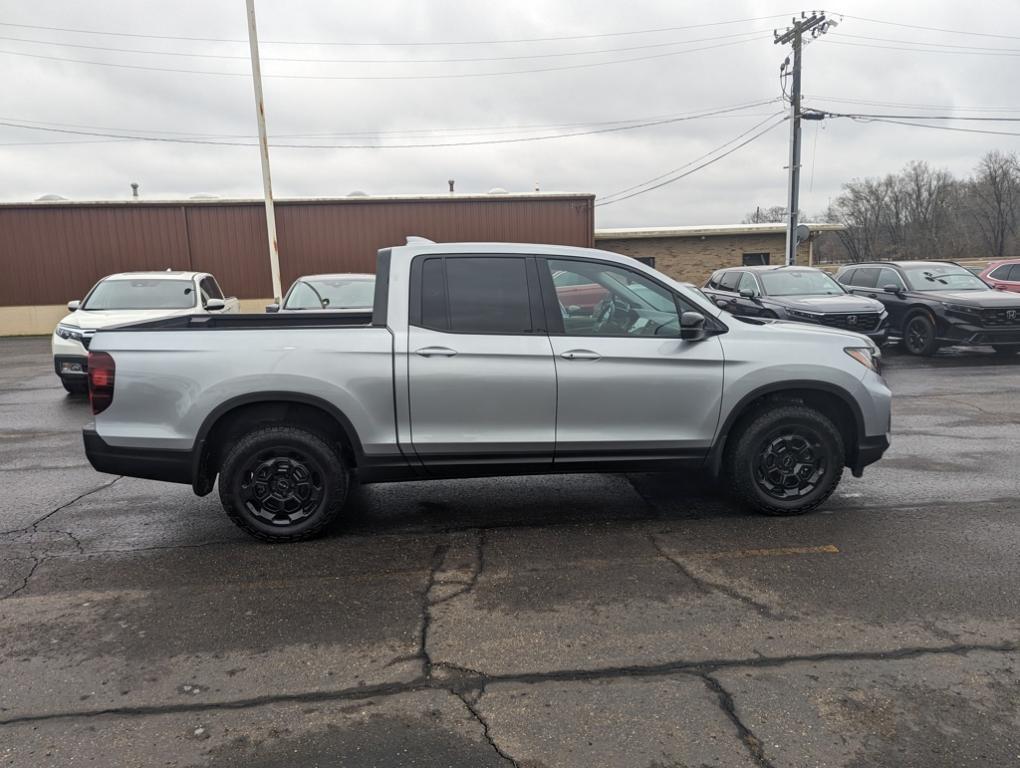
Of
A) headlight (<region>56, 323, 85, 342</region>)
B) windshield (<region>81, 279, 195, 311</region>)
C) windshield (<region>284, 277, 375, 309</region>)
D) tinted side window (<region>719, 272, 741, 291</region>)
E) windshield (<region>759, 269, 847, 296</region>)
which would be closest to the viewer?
headlight (<region>56, 323, 85, 342</region>)

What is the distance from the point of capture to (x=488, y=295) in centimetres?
455

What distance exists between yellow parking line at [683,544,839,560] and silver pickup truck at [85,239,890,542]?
543 millimetres

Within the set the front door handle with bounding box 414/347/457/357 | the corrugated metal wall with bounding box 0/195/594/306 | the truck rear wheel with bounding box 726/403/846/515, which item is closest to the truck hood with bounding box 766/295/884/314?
the truck rear wheel with bounding box 726/403/846/515

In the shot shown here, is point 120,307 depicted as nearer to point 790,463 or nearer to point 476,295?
point 476,295

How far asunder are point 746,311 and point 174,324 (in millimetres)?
11068

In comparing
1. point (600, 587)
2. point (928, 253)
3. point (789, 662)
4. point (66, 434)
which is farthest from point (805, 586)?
point (928, 253)

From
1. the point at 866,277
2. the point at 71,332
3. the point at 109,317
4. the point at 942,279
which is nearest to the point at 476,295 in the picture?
the point at 71,332

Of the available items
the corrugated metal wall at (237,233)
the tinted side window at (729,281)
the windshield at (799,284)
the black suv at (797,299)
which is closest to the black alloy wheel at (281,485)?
the black suv at (797,299)

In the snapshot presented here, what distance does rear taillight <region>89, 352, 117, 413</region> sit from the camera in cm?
423

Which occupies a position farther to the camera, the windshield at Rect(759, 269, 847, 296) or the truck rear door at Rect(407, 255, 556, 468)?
the windshield at Rect(759, 269, 847, 296)

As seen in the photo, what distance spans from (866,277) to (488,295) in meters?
12.9

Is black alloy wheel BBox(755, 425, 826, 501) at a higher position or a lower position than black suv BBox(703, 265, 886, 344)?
lower

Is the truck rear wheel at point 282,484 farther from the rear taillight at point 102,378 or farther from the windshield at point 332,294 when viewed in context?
the windshield at point 332,294

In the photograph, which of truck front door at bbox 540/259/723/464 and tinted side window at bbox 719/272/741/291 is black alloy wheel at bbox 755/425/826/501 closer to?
truck front door at bbox 540/259/723/464
